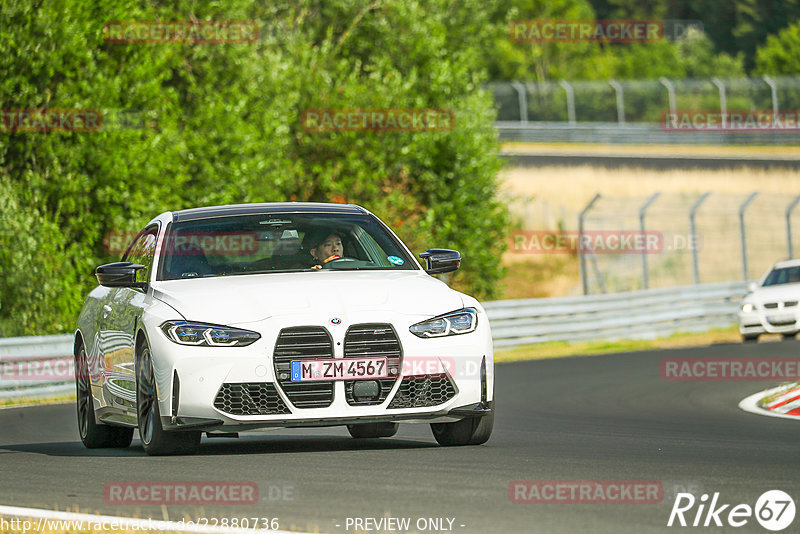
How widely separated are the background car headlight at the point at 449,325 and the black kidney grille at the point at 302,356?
54cm

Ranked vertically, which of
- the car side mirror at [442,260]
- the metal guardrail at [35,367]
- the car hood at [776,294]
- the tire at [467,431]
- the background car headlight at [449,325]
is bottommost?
the car hood at [776,294]

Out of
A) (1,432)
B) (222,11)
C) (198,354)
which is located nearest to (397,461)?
(198,354)

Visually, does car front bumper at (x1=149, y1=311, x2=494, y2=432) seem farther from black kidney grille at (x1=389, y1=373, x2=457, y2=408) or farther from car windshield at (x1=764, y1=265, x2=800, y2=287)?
car windshield at (x1=764, y1=265, x2=800, y2=287)

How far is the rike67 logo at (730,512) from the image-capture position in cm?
619

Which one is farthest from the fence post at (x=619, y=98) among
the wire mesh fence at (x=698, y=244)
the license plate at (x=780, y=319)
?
the license plate at (x=780, y=319)

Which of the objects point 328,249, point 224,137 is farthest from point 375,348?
point 224,137

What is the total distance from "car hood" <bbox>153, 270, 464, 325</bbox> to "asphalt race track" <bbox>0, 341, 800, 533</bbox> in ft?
2.82

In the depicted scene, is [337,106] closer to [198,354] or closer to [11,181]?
[11,181]

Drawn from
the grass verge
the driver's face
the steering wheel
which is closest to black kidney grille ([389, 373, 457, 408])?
the steering wheel

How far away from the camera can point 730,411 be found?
14.2 meters

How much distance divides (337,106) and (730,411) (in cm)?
2338

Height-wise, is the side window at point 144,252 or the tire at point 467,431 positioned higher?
the side window at point 144,252

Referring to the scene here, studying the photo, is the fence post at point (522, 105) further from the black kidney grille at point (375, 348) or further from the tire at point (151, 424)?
the black kidney grille at point (375, 348)

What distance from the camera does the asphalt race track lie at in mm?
6535
